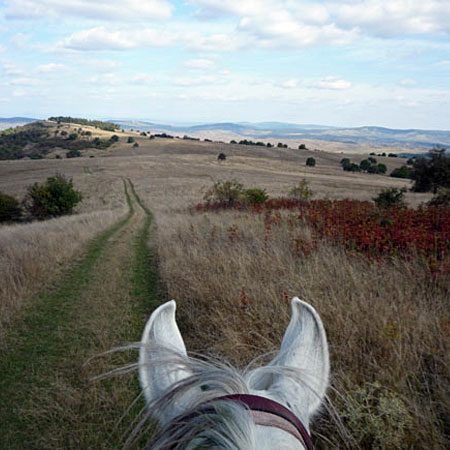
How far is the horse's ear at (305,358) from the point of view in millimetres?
1149

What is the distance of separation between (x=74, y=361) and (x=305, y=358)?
387cm

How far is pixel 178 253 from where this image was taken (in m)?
7.86

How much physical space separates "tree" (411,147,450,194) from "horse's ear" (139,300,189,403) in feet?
124

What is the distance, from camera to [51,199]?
23.6 meters

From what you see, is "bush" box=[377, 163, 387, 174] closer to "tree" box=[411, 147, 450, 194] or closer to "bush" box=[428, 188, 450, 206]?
"tree" box=[411, 147, 450, 194]

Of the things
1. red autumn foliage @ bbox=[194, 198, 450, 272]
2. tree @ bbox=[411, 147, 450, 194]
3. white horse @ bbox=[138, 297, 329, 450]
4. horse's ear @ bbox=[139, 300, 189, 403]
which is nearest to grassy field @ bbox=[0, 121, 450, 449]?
white horse @ bbox=[138, 297, 329, 450]

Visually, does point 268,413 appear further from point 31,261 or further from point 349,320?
point 31,261

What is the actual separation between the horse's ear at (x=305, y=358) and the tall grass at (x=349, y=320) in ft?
0.33

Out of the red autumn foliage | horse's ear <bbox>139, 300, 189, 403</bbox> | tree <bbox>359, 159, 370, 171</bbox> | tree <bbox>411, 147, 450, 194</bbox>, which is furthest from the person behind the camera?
tree <bbox>359, 159, 370, 171</bbox>

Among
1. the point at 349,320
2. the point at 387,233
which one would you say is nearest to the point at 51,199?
the point at 387,233

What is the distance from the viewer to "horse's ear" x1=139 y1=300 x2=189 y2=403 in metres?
1.08

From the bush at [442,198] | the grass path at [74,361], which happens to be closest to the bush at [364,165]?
the bush at [442,198]

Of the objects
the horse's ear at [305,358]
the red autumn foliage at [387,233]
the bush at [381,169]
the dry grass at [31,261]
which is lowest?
the bush at [381,169]

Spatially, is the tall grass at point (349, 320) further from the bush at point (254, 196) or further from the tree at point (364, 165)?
the tree at point (364, 165)
